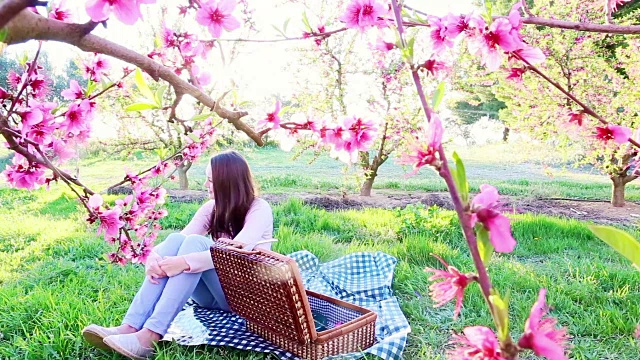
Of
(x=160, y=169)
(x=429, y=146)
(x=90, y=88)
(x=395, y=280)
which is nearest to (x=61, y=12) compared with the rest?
(x=90, y=88)

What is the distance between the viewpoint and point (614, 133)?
90 cm

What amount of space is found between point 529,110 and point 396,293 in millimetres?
3454

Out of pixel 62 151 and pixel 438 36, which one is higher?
pixel 438 36

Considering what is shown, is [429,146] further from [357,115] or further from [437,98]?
[357,115]

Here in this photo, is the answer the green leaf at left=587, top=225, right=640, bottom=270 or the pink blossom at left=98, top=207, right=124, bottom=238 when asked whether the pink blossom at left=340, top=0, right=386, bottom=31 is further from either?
the pink blossom at left=98, top=207, right=124, bottom=238

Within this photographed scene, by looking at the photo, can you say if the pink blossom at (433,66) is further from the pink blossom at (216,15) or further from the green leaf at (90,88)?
the green leaf at (90,88)

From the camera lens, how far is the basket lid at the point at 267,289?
2023mm

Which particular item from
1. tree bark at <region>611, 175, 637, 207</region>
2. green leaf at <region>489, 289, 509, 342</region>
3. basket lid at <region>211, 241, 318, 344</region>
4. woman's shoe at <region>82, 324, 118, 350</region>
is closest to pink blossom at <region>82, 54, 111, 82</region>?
basket lid at <region>211, 241, 318, 344</region>

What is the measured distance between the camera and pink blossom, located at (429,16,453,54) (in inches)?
35.4

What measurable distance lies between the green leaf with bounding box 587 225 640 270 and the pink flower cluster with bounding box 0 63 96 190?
1.13 metres

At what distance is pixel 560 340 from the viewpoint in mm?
425

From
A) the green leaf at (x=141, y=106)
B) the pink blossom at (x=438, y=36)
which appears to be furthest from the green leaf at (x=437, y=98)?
the green leaf at (x=141, y=106)

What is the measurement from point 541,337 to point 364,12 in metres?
0.73

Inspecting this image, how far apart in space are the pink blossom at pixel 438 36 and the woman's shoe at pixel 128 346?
5.87 ft
